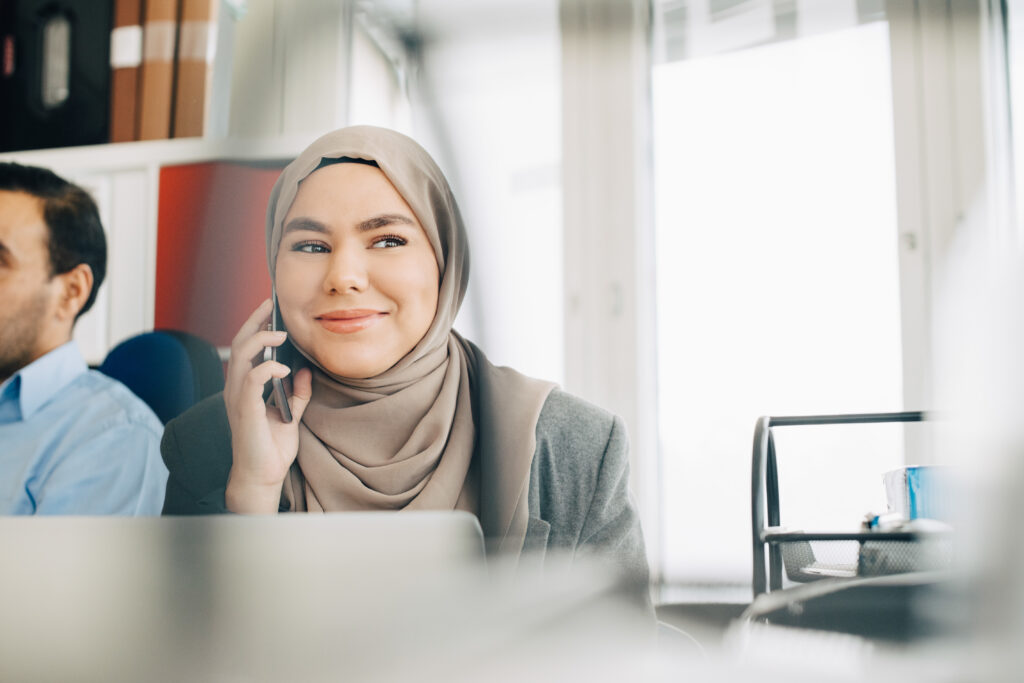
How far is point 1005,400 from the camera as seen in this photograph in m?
0.53

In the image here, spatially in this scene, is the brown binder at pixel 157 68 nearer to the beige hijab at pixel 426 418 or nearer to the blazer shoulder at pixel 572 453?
the beige hijab at pixel 426 418

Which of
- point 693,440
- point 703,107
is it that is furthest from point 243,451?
point 703,107

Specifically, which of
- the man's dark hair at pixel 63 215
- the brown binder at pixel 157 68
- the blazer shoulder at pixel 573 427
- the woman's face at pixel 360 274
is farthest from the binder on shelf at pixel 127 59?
the blazer shoulder at pixel 573 427

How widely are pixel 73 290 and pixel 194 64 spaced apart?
35cm

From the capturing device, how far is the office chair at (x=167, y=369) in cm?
81

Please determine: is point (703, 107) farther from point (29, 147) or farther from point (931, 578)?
point (29, 147)

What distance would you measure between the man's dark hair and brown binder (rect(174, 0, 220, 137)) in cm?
20

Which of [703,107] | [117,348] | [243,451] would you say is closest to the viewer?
[703,107]

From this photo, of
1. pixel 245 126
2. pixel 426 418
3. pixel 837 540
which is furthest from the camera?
pixel 245 126

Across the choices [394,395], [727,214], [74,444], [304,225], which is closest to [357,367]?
[394,395]

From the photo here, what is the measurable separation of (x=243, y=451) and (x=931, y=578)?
658 millimetres

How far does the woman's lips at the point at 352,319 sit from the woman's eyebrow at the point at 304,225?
0.09 meters

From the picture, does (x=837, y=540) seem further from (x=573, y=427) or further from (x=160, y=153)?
(x=160, y=153)

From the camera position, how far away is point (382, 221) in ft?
2.37
